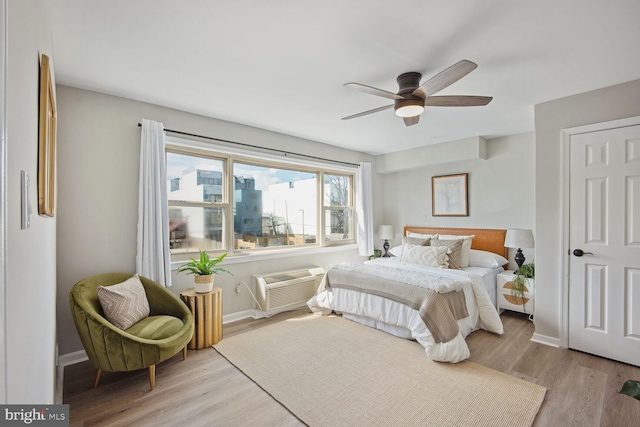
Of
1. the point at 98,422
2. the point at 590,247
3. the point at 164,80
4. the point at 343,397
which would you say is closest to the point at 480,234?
the point at 590,247

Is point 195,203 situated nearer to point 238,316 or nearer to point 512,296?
point 238,316

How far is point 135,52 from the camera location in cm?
220

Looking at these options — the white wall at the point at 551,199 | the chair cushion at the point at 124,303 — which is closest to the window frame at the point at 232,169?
the chair cushion at the point at 124,303

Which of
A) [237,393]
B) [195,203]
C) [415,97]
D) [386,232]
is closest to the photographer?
[237,393]

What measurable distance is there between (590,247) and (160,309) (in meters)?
4.13

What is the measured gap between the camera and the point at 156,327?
2.49m

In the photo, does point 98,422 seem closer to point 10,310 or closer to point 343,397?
point 343,397

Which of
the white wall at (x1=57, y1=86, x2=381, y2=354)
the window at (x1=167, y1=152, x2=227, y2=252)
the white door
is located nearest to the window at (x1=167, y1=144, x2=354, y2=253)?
the window at (x1=167, y1=152, x2=227, y2=252)

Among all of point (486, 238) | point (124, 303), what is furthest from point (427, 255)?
point (124, 303)

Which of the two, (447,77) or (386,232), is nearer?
(447,77)

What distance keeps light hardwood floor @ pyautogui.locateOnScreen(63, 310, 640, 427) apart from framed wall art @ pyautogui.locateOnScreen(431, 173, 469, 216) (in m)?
2.36

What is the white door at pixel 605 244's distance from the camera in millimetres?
2656

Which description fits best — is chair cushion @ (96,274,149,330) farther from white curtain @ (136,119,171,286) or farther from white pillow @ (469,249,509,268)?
white pillow @ (469,249,509,268)

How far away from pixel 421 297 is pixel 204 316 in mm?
2174
